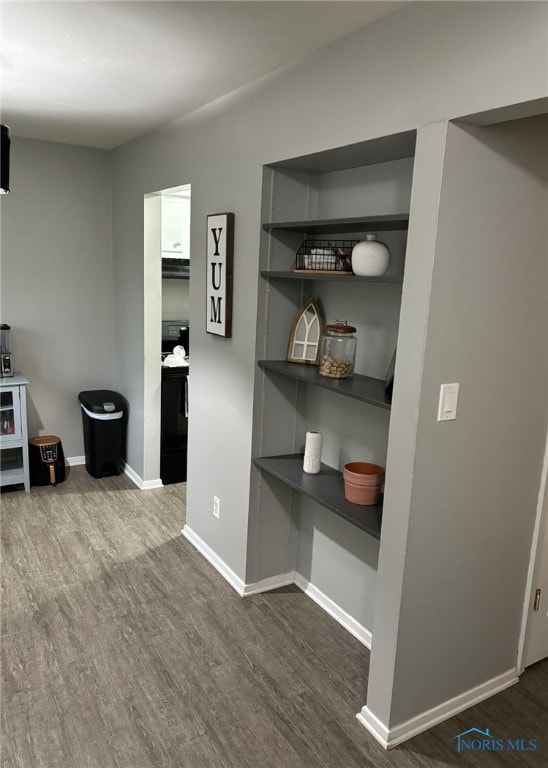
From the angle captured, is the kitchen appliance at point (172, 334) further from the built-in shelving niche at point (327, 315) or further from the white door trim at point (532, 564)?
the white door trim at point (532, 564)

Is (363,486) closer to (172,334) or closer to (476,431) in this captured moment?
(476,431)

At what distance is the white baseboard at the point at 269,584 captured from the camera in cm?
299

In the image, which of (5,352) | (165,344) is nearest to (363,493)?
(165,344)

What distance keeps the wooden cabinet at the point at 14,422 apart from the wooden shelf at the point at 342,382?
6.88ft

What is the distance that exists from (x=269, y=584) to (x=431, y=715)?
1.07 metres

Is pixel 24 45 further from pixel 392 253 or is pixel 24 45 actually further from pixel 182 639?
pixel 182 639

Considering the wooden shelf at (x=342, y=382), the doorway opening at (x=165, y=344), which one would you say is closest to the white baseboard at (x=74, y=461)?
the doorway opening at (x=165, y=344)

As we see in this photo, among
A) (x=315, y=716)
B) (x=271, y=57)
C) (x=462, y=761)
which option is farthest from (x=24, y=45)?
(x=462, y=761)

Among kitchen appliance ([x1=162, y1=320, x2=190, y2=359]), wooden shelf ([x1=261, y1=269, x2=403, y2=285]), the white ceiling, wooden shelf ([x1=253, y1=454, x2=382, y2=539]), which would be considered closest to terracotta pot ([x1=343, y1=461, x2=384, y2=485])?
wooden shelf ([x1=253, y1=454, x2=382, y2=539])

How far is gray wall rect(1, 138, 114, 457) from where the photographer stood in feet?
13.9

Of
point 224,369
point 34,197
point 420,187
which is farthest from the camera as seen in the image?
point 34,197

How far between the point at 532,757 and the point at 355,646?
0.80 metres

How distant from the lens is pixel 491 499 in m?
2.15

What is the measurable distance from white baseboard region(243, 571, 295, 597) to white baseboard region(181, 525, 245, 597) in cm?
4
